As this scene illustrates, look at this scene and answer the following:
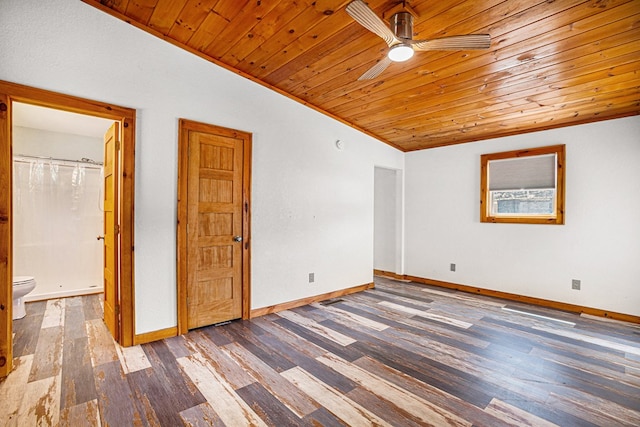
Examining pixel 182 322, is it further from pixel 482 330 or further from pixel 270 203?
pixel 482 330

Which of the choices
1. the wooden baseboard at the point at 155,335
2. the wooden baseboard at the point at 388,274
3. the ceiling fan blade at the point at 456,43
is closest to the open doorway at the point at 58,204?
the wooden baseboard at the point at 155,335

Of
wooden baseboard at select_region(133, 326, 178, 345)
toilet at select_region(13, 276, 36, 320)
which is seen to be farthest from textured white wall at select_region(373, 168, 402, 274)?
toilet at select_region(13, 276, 36, 320)

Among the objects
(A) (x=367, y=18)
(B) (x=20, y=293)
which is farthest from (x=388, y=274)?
(B) (x=20, y=293)

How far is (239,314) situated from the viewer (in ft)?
11.3

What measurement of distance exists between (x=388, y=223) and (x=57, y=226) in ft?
17.2

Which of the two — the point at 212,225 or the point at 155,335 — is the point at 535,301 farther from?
the point at 155,335

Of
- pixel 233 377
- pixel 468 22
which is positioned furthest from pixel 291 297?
pixel 468 22

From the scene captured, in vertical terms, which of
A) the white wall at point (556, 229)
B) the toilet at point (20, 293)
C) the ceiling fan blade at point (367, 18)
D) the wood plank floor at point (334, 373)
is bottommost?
the wood plank floor at point (334, 373)

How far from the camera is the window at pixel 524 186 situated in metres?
4.02

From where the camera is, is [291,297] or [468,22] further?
[291,297]

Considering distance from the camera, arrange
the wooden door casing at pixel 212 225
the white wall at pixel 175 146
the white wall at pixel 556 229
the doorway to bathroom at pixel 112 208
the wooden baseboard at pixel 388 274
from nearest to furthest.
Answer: the doorway to bathroom at pixel 112 208 → the white wall at pixel 175 146 → the wooden door casing at pixel 212 225 → the white wall at pixel 556 229 → the wooden baseboard at pixel 388 274

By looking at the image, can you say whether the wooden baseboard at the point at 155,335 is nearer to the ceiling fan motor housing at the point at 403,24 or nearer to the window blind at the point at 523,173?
the ceiling fan motor housing at the point at 403,24

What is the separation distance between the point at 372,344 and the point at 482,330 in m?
1.26

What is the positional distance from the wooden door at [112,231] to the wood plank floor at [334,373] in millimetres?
223
